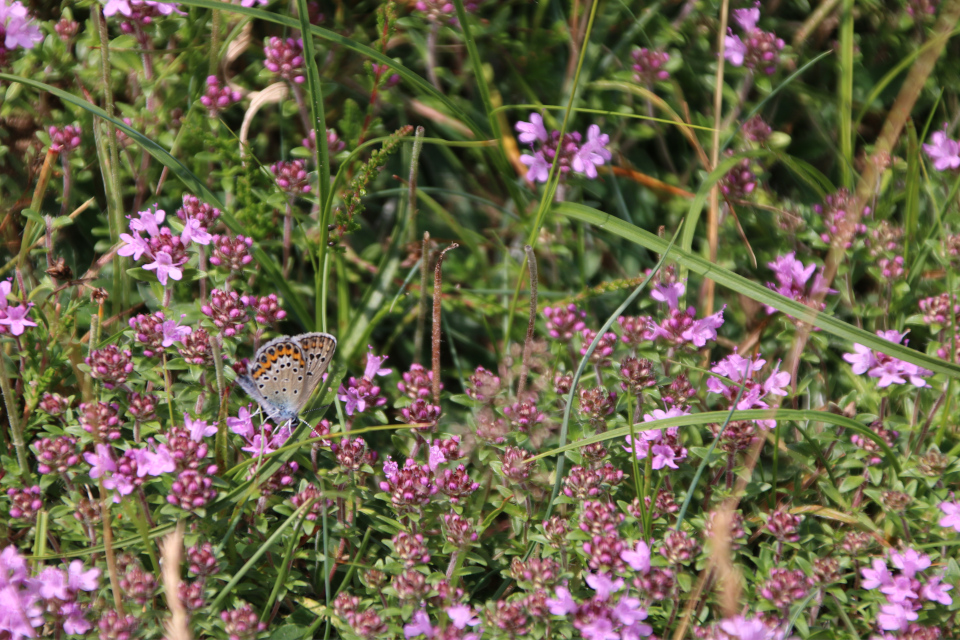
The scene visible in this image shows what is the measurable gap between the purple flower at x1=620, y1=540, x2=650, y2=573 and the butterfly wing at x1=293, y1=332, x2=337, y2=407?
145 centimetres

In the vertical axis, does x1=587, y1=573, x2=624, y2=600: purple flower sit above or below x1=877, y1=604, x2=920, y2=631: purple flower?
above

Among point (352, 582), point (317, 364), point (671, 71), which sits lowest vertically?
point (352, 582)

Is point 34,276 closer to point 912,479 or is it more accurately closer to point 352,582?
point 352,582

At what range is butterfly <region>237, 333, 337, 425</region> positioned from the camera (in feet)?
11.6

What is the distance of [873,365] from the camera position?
3.89 meters

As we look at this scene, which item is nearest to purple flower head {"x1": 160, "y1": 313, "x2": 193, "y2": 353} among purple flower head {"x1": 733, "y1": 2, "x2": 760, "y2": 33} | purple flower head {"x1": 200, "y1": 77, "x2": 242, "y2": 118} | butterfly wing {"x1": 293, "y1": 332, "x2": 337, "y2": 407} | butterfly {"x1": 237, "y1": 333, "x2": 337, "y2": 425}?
butterfly {"x1": 237, "y1": 333, "x2": 337, "y2": 425}

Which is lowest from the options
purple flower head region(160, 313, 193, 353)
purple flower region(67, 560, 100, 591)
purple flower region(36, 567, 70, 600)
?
purple flower region(67, 560, 100, 591)

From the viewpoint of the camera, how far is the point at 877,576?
3369 millimetres

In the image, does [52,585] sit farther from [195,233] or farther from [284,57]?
[284,57]

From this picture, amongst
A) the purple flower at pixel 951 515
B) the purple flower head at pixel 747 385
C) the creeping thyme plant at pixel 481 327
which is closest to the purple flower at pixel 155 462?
the creeping thyme plant at pixel 481 327

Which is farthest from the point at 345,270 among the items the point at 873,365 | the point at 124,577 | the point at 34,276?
the point at 873,365

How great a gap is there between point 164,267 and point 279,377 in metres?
0.70

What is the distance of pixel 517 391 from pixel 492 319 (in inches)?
26.7

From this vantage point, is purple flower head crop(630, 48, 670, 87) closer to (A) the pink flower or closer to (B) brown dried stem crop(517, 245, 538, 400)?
(B) brown dried stem crop(517, 245, 538, 400)
